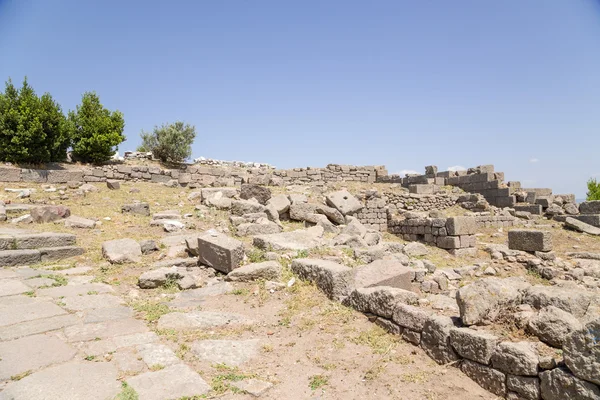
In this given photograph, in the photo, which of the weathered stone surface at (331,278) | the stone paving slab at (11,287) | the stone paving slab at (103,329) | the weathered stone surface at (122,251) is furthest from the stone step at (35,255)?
the weathered stone surface at (331,278)

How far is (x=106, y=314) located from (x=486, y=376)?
445 centimetres

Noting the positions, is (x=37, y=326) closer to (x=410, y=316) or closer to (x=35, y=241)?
(x=410, y=316)

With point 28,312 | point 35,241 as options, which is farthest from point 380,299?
point 35,241

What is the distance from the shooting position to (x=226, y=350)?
400cm

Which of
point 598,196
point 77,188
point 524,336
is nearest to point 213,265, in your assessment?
point 524,336

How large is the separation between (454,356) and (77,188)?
15149 mm

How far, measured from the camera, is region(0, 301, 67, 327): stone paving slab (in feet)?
14.7

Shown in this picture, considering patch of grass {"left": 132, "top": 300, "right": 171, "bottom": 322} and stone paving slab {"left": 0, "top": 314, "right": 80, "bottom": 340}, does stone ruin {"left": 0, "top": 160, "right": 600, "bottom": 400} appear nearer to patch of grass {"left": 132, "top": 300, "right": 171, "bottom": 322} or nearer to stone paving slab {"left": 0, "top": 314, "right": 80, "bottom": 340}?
patch of grass {"left": 132, "top": 300, "right": 171, "bottom": 322}

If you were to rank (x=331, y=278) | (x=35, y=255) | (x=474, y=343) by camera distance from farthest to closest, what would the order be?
(x=35, y=255) → (x=331, y=278) → (x=474, y=343)

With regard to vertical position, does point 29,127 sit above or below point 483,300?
above

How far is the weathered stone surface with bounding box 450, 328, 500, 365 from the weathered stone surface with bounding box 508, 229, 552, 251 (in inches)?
343

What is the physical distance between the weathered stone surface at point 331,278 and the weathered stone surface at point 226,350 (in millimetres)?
1571

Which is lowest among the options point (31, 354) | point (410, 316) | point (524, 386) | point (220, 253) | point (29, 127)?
point (31, 354)

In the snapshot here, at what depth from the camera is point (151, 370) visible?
11.2 feet
